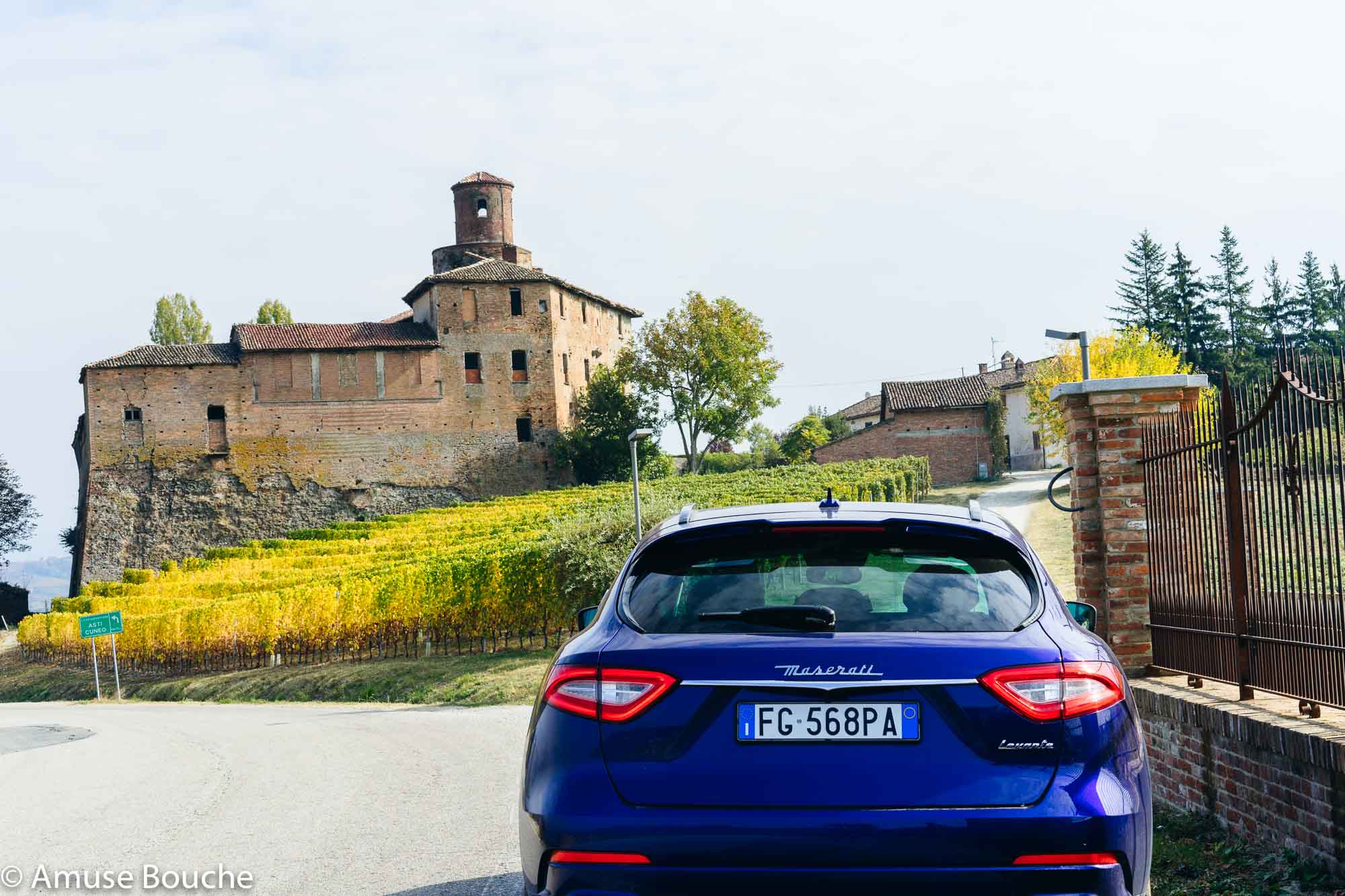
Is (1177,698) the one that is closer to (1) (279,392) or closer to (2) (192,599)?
(2) (192,599)

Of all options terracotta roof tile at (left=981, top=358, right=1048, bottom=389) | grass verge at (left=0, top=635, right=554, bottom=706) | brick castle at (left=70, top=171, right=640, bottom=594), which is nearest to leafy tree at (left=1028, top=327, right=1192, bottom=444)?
terracotta roof tile at (left=981, top=358, right=1048, bottom=389)

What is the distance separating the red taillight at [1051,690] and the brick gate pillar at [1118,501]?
5120mm

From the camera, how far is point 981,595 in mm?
3967

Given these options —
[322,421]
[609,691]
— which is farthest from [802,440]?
[609,691]

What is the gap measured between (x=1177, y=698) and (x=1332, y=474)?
6.39 feet

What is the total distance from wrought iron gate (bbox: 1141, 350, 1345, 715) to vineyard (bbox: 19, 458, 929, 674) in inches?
895

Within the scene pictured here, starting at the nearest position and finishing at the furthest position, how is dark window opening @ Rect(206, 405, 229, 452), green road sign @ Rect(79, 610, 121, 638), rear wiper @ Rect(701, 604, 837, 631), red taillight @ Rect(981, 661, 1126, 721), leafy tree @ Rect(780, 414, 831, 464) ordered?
red taillight @ Rect(981, 661, 1126, 721), rear wiper @ Rect(701, 604, 837, 631), green road sign @ Rect(79, 610, 121, 638), dark window opening @ Rect(206, 405, 229, 452), leafy tree @ Rect(780, 414, 831, 464)

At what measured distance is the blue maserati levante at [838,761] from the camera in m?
3.53

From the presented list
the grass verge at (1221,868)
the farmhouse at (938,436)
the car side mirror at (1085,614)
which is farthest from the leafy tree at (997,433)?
the car side mirror at (1085,614)

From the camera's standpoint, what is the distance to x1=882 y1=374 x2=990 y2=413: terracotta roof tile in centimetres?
7838

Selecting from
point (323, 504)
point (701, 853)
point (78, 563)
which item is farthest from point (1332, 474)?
point (78, 563)

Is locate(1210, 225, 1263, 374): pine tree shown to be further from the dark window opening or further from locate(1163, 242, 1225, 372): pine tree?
the dark window opening

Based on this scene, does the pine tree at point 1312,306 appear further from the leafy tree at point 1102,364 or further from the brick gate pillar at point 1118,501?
the brick gate pillar at point 1118,501

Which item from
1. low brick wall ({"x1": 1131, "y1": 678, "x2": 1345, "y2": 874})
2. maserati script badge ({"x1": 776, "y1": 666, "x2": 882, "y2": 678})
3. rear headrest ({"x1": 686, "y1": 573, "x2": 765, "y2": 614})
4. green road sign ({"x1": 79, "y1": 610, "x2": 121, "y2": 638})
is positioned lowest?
green road sign ({"x1": 79, "y1": 610, "x2": 121, "y2": 638})
